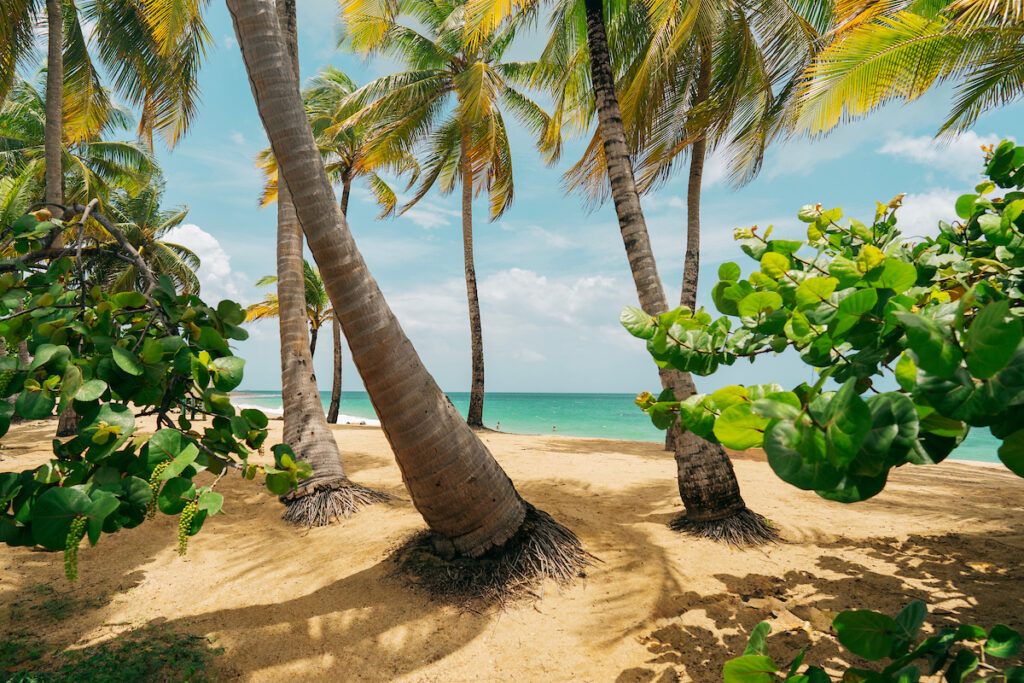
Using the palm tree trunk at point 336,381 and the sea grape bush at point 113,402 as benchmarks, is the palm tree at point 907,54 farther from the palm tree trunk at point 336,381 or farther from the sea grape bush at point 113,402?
the palm tree trunk at point 336,381

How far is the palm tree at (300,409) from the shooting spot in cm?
464

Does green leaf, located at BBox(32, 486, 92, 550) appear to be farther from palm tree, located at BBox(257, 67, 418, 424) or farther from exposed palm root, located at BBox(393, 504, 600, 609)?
palm tree, located at BBox(257, 67, 418, 424)

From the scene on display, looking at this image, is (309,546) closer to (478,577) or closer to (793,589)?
(478,577)

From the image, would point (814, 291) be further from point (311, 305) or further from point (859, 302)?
point (311, 305)

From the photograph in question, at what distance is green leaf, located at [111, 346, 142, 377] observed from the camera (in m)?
1.52

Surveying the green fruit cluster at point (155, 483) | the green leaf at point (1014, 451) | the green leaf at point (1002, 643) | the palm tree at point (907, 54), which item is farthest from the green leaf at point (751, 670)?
the palm tree at point (907, 54)

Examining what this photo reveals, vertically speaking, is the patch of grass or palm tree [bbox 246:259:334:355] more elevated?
palm tree [bbox 246:259:334:355]

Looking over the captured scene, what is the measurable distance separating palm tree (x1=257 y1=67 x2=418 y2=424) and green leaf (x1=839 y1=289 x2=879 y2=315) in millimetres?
12252

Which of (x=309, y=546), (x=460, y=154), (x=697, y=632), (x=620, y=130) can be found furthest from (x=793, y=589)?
(x=460, y=154)

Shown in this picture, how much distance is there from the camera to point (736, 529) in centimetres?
393

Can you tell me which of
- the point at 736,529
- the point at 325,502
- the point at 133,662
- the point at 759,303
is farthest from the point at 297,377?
the point at 759,303

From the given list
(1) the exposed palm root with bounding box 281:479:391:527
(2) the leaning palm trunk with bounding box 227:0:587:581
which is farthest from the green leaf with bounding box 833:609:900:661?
(1) the exposed palm root with bounding box 281:479:391:527

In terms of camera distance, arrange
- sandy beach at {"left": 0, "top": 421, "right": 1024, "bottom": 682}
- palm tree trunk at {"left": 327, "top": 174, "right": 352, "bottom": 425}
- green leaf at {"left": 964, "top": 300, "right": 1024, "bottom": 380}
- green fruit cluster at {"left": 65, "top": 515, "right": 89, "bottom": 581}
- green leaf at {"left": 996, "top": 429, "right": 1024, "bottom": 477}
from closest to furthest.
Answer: green leaf at {"left": 964, "top": 300, "right": 1024, "bottom": 380}
green leaf at {"left": 996, "top": 429, "right": 1024, "bottom": 477}
green fruit cluster at {"left": 65, "top": 515, "right": 89, "bottom": 581}
sandy beach at {"left": 0, "top": 421, "right": 1024, "bottom": 682}
palm tree trunk at {"left": 327, "top": 174, "right": 352, "bottom": 425}

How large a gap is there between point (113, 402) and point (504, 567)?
2.34 meters
